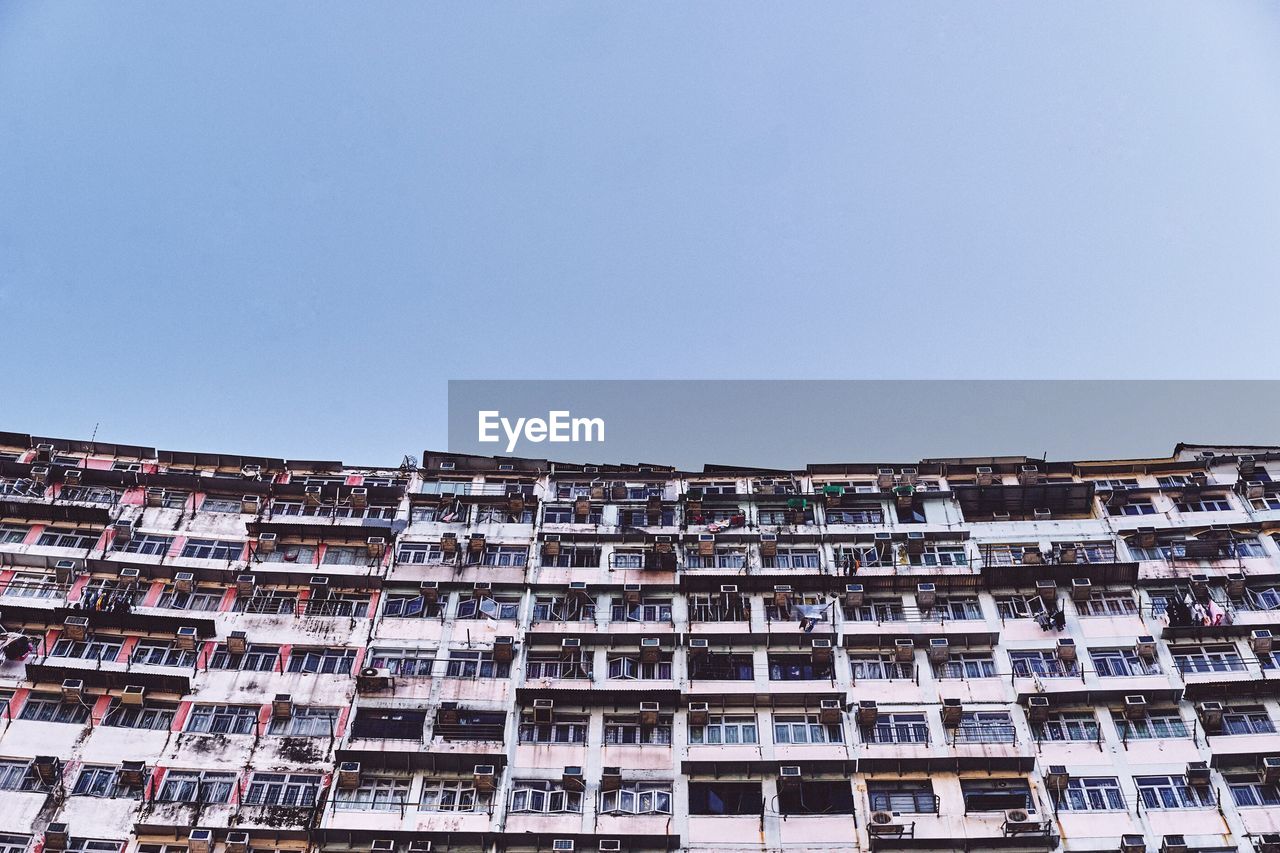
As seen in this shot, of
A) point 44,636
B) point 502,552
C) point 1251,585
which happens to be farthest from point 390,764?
point 1251,585

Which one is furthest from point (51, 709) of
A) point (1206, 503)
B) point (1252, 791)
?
point (1206, 503)

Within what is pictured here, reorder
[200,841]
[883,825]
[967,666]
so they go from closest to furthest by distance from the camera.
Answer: [200,841]
[883,825]
[967,666]

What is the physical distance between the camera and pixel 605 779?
32156mm

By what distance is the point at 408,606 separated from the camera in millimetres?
37031

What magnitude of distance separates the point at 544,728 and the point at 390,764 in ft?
15.4

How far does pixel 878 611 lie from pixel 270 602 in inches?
801

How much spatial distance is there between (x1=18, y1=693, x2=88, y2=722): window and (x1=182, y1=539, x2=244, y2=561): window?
241 inches

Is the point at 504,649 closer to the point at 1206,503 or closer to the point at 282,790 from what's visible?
the point at 282,790

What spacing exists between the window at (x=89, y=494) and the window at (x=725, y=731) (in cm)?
2249

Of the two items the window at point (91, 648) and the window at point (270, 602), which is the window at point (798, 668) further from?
the window at point (91, 648)

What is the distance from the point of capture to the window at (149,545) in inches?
1497

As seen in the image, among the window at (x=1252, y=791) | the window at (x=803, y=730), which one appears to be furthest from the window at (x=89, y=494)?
the window at (x=1252, y=791)

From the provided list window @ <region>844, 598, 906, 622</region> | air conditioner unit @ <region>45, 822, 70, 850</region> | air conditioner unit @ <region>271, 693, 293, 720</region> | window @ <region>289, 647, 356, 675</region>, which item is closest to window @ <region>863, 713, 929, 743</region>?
window @ <region>844, 598, 906, 622</region>

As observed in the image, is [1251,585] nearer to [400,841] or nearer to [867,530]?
[867,530]
